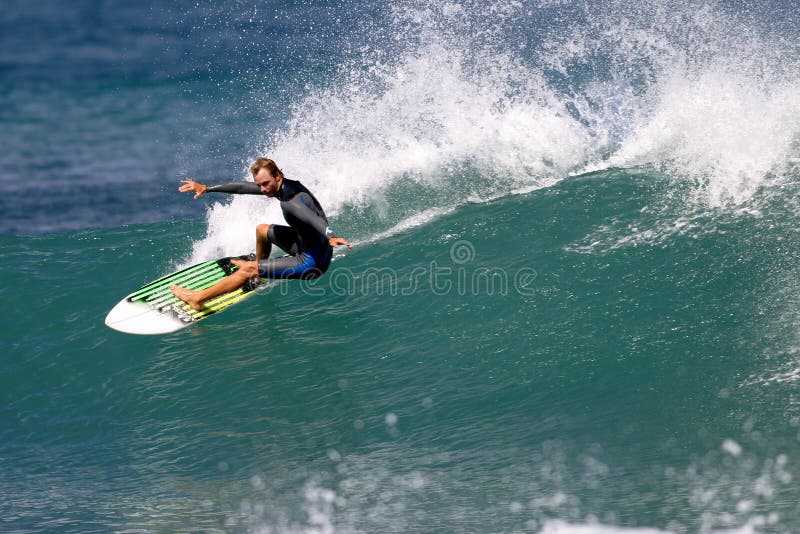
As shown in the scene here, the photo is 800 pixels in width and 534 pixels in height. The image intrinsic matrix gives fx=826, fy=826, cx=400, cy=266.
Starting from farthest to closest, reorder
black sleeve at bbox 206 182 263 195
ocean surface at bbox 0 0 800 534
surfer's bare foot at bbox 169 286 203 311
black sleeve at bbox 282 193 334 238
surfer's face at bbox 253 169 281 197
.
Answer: surfer's bare foot at bbox 169 286 203 311 < black sleeve at bbox 206 182 263 195 < black sleeve at bbox 282 193 334 238 < surfer's face at bbox 253 169 281 197 < ocean surface at bbox 0 0 800 534

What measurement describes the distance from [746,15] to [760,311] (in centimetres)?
754

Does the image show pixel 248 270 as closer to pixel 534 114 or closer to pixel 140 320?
pixel 140 320

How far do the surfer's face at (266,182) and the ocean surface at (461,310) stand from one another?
4.45 feet

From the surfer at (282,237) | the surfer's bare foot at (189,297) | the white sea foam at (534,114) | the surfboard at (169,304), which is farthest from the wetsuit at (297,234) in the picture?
the white sea foam at (534,114)

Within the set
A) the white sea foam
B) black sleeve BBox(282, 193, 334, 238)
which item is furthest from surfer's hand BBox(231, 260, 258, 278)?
the white sea foam

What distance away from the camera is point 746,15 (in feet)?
40.4

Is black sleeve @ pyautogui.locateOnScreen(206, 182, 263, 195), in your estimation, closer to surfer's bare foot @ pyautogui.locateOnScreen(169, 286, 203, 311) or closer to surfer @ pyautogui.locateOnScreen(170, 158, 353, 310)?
surfer @ pyautogui.locateOnScreen(170, 158, 353, 310)

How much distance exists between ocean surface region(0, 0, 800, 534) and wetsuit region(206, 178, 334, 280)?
0.55 m

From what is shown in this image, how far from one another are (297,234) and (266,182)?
0.63m

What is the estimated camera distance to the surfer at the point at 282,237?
263 inches

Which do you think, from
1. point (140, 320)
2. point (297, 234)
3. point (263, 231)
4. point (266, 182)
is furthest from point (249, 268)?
point (140, 320)

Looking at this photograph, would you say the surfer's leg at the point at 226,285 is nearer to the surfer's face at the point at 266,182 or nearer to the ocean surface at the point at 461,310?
the ocean surface at the point at 461,310

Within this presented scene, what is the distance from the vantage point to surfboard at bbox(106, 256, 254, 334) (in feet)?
24.3

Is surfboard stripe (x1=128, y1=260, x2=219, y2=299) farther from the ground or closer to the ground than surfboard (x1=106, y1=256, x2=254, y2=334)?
farther from the ground
